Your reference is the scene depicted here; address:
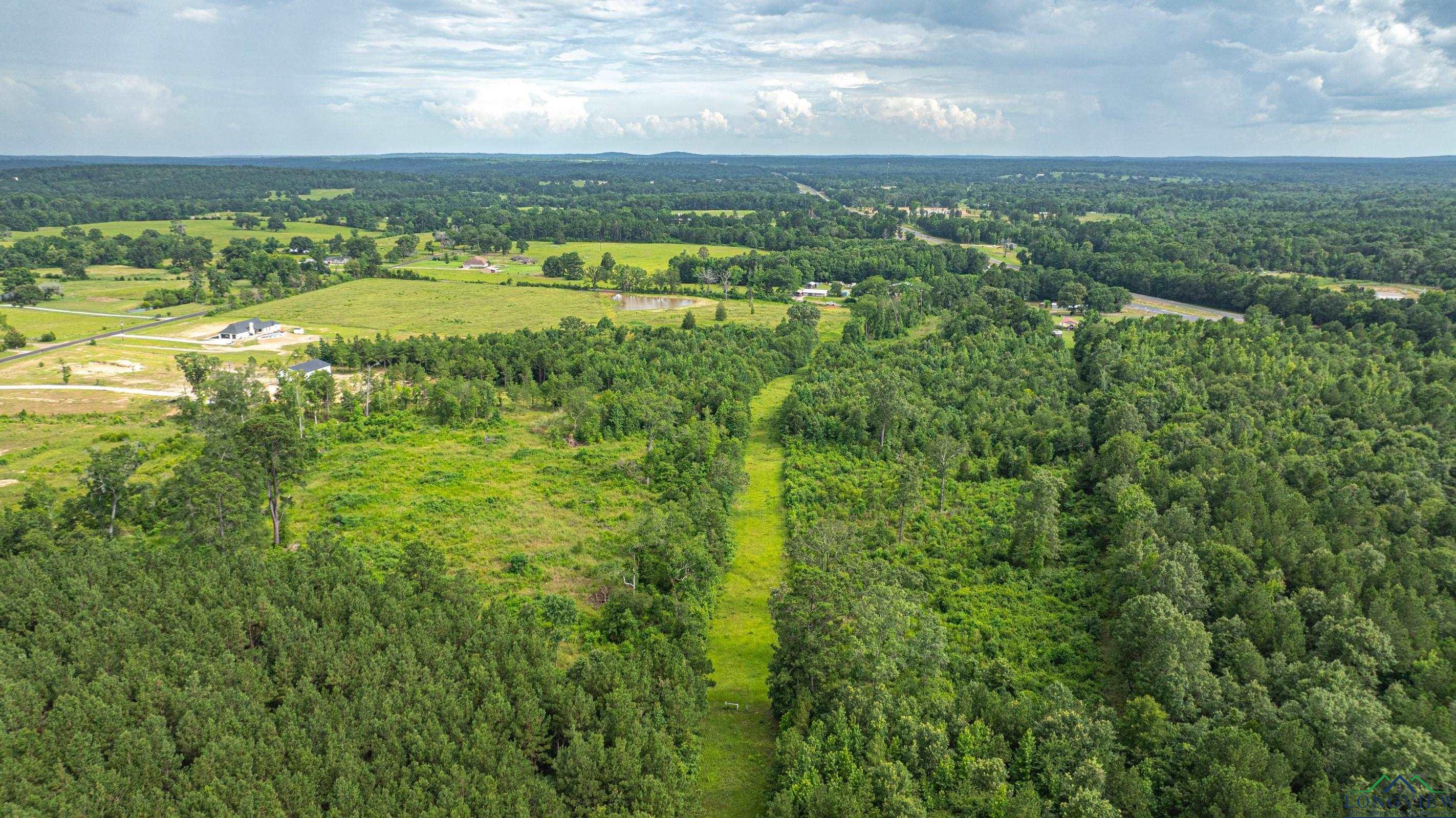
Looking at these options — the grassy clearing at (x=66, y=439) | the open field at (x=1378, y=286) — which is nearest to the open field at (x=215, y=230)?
the grassy clearing at (x=66, y=439)

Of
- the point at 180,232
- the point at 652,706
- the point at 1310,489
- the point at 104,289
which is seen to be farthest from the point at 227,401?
the point at 180,232

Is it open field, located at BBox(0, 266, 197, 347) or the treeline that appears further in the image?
open field, located at BBox(0, 266, 197, 347)

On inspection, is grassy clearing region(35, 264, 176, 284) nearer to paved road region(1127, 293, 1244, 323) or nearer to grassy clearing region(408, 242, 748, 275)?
grassy clearing region(408, 242, 748, 275)

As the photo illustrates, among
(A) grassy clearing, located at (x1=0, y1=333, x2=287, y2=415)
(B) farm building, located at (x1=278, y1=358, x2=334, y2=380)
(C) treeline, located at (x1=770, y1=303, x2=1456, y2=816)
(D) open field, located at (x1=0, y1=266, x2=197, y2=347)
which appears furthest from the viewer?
(D) open field, located at (x1=0, y1=266, x2=197, y2=347)

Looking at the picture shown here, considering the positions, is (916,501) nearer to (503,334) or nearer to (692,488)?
(692,488)

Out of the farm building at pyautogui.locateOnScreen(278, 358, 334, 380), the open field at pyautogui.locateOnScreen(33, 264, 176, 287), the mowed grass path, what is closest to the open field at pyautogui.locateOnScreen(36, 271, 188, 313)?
the open field at pyautogui.locateOnScreen(33, 264, 176, 287)

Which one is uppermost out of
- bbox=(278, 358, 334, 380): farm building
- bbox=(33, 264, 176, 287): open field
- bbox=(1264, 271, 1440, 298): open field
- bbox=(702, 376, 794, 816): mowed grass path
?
bbox=(33, 264, 176, 287): open field
